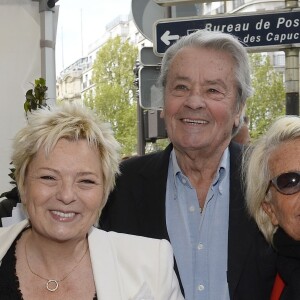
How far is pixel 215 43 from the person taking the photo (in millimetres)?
3275

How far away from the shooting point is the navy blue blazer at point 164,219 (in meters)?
2.98

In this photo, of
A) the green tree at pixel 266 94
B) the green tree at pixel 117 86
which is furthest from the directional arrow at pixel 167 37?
the green tree at pixel 117 86

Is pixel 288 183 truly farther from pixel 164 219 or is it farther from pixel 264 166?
pixel 164 219

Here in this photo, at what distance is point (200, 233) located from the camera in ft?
10.3

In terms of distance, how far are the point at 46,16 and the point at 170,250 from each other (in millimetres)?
2656

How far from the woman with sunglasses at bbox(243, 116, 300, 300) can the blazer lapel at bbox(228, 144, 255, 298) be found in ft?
0.37

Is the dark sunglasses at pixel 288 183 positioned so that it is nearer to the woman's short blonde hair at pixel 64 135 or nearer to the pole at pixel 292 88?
the woman's short blonde hair at pixel 64 135

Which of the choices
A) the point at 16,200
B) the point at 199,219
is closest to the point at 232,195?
the point at 199,219

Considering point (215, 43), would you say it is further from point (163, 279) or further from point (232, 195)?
point (163, 279)

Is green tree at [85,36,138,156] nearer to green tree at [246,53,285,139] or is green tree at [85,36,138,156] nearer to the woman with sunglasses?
green tree at [246,53,285,139]

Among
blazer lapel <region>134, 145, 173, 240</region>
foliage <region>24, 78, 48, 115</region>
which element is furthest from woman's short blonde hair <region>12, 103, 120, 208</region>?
foliage <region>24, 78, 48, 115</region>

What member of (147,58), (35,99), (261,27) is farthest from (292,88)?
(35,99)

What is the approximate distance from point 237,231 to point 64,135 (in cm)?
97

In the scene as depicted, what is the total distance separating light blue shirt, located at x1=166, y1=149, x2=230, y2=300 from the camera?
10.0ft
